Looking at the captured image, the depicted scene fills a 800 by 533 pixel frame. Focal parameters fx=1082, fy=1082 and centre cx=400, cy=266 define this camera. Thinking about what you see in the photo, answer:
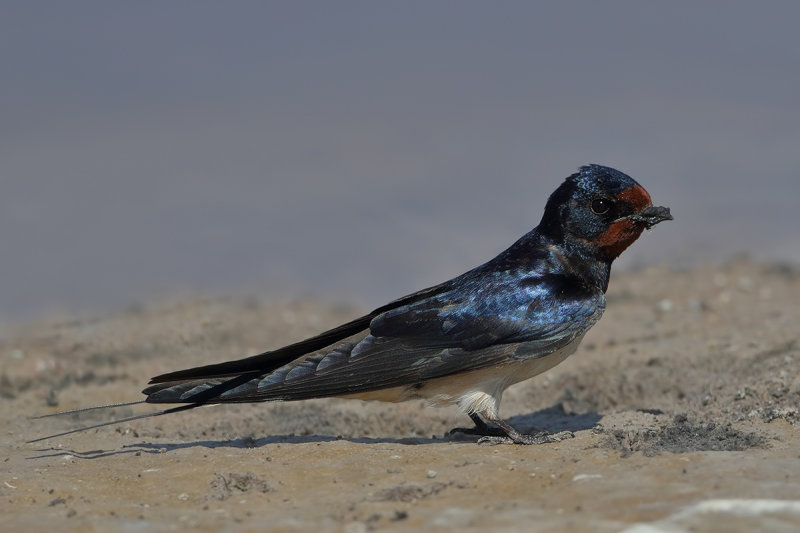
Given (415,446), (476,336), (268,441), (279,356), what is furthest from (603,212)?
(268,441)

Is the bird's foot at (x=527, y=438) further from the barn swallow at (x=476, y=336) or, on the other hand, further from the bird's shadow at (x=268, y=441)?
the bird's shadow at (x=268, y=441)

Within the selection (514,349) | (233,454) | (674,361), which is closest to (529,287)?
(514,349)

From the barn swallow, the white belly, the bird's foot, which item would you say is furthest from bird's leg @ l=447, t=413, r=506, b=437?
the bird's foot

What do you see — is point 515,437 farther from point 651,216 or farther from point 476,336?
point 651,216

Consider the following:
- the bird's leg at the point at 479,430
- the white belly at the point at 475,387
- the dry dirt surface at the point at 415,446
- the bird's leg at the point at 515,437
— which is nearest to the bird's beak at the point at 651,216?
the white belly at the point at 475,387

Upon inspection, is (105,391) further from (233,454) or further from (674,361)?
(674,361)

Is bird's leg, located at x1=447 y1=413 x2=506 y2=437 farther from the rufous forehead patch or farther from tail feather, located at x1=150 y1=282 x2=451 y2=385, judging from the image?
the rufous forehead patch
